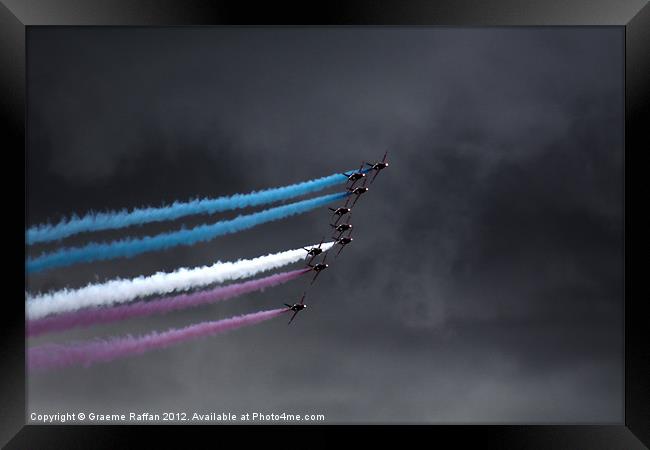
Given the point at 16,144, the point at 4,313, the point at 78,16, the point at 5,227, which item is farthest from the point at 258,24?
the point at 4,313

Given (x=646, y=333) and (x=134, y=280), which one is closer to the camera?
(x=646, y=333)

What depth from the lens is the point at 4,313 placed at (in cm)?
2517

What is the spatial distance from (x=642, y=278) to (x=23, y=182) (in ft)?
72.3

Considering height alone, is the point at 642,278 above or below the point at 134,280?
below

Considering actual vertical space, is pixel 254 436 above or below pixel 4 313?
below

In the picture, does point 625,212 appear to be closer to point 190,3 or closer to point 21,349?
point 190,3

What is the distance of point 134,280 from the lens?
3112 cm

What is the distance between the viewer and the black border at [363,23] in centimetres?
2506

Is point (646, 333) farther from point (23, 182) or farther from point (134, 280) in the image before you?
point (23, 182)

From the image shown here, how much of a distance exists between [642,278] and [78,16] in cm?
2168

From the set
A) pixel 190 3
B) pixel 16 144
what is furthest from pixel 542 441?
pixel 16 144

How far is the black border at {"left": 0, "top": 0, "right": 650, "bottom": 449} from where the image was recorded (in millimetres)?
25062

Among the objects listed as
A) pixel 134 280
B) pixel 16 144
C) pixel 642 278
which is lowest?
pixel 642 278

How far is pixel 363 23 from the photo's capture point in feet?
82.1
